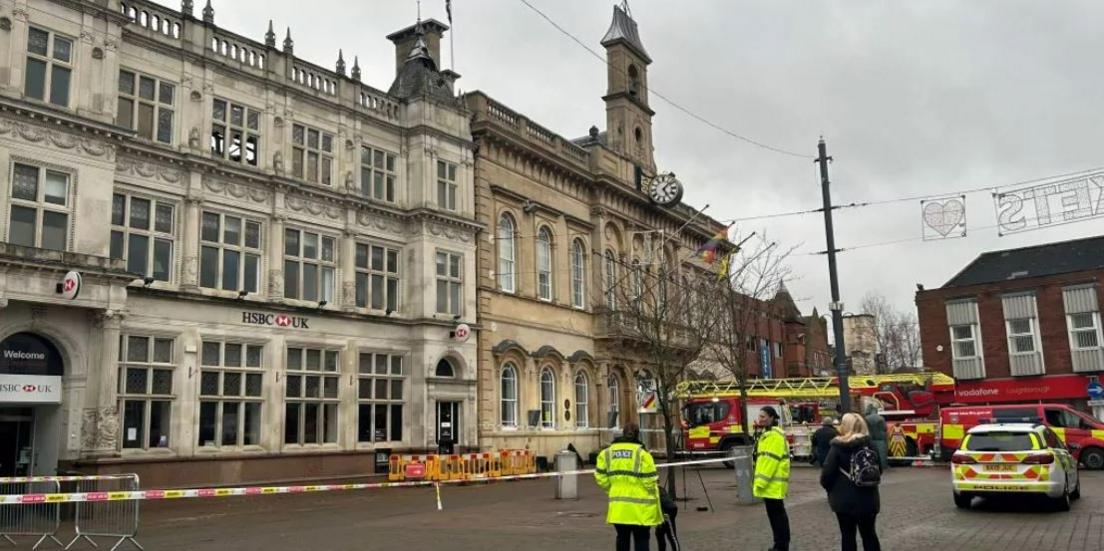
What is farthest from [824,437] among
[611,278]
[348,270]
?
[611,278]

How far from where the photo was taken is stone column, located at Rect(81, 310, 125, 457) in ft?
64.0

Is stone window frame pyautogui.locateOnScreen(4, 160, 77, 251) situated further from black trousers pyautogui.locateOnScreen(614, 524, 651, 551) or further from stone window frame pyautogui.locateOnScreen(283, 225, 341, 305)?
black trousers pyautogui.locateOnScreen(614, 524, 651, 551)

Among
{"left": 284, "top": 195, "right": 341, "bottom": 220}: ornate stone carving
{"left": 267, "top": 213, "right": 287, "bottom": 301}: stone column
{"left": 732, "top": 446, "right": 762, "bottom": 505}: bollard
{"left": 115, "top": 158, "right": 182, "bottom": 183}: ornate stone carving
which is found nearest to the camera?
{"left": 732, "top": 446, "right": 762, "bottom": 505}: bollard

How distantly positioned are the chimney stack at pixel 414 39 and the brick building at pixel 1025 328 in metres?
28.4

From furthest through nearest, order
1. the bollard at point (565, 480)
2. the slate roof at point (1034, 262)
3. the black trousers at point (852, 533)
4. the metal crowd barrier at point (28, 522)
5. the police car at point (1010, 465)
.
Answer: the slate roof at point (1034, 262) → the bollard at point (565, 480) → the police car at point (1010, 465) → the metal crowd barrier at point (28, 522) → the black trousers at point (852, 533)


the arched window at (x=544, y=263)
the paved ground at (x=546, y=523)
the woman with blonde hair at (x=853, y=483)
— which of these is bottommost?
the paved ground at (x=546, y=523)

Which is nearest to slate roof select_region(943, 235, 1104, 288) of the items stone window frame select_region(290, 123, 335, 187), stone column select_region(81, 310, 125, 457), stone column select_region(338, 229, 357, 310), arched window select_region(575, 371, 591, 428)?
arched window select_region(575, 371, 591, 428)

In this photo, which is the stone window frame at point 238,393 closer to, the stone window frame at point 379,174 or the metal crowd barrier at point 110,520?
the metal crowd barrier at point 110,520

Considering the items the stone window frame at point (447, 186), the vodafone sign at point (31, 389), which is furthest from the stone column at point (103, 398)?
the stone window frame at point (447, 186)

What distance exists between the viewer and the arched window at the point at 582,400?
3578 centimetres

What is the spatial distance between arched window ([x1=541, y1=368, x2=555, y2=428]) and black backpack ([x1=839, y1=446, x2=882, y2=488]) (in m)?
24.5

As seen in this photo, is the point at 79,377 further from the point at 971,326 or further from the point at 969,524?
the point at 971,326

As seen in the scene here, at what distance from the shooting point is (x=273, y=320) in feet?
79.6

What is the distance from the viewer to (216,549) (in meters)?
12.8
